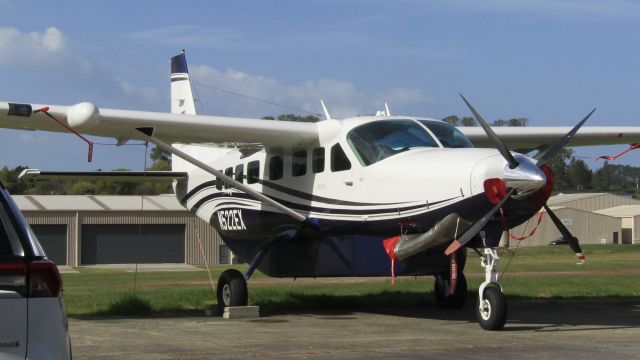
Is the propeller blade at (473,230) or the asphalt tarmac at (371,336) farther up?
the propeller blade at (473,230)

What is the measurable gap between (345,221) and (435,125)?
1981mm

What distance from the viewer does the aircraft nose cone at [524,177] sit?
36.2 feet

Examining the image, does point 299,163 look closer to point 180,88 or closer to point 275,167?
point 275,167

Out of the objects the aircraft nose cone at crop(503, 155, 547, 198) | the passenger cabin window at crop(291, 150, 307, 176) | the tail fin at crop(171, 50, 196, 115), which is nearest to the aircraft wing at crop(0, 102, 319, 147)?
the passenger cabin window at crop(291, 150, 307, 176)

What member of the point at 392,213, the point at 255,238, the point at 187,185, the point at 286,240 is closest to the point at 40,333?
the point at 392,213

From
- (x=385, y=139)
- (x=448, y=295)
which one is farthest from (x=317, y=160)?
(x=448, y=295)

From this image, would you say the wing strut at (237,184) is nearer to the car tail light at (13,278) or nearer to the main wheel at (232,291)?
the main wheel at (232,291)

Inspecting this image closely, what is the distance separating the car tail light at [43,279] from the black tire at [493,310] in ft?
27.3

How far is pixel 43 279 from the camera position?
3.98 m

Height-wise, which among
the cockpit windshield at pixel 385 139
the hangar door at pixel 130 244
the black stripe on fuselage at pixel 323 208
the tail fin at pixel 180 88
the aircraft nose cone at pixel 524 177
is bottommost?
the hangar door at pixel 130 244

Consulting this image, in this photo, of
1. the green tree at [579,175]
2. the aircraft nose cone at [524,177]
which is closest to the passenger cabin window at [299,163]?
the aircraft nose cone at [524,177]

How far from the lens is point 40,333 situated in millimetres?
3934

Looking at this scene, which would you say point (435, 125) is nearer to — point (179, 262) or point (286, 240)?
point (286, 240)

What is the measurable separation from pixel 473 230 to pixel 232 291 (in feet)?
15.1
